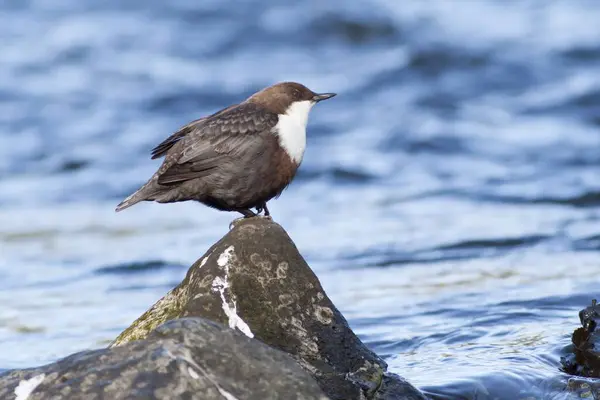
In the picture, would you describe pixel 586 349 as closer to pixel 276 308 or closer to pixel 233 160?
pixel 276 308

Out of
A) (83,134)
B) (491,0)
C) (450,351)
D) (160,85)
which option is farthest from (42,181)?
(491,0)

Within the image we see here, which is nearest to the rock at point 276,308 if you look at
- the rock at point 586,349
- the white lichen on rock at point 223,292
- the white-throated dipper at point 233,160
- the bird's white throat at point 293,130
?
the white lichen on rock at point 223,292

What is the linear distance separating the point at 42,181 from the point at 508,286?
616 cm

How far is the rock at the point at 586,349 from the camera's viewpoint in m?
5.52

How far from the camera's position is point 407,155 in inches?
493

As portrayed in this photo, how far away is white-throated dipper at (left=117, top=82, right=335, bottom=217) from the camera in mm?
5461

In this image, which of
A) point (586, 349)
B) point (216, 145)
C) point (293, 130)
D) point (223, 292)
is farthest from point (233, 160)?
point (586, 349)

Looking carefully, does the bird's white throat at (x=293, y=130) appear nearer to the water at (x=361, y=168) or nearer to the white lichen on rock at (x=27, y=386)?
the water at (x=361, y=168)

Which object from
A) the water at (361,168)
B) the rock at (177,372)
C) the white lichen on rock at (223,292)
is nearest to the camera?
the rock at (177,372)

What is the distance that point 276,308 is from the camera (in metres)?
4.64

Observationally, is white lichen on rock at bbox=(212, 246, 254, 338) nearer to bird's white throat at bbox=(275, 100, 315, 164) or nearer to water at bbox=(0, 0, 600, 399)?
bird's white throat at bbox=(275, 100, 315, 164)

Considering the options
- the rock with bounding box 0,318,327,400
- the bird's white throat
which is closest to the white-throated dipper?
the bird's white throat

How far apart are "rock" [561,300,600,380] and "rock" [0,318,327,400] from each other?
2245 millimetres

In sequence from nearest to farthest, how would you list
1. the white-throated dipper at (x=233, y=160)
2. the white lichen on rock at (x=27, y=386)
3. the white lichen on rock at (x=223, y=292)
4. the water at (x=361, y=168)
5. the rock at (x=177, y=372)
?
the rock at (x=177, y=372) → the white lichen on rock at (x=27, y=386) → the white lichen on rock at (x=223, y=292) → the white-throated dipper at (x=233, y=160) → the water at (x=361, y=168)
